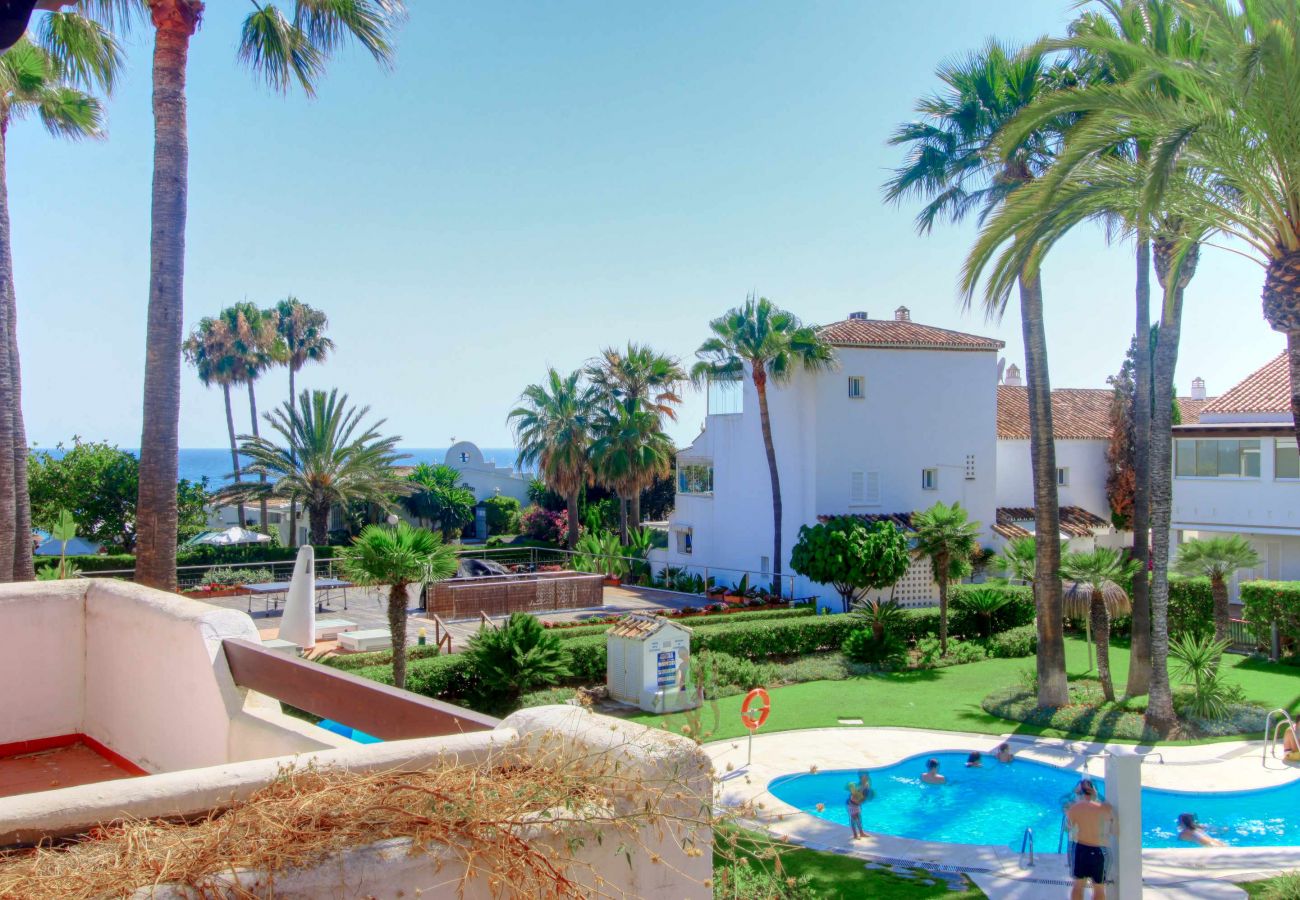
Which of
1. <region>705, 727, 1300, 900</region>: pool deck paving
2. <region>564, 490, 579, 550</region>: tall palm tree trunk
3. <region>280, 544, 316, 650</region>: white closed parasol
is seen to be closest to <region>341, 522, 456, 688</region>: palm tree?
→ <region>280, 544, 316, 650</region>: white closed parasol

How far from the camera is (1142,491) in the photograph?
19.1 m

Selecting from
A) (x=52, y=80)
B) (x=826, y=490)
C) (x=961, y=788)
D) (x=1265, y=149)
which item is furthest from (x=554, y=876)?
(x=826, y=490)

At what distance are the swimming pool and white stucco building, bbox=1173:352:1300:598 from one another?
594 inches

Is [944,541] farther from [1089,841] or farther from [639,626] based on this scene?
[1089,841]

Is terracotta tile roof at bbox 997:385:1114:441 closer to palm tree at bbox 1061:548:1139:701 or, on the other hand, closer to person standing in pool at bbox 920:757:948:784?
palm tree at bbox 1061:548:1139:701

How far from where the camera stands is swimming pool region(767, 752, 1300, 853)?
546 inches

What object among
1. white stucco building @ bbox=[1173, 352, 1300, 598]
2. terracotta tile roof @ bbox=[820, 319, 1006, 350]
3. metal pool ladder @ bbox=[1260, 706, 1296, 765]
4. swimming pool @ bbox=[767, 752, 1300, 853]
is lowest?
swimming pool @ bbox=[767, 752, 1300, 853]

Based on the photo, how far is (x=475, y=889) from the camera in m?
3.12

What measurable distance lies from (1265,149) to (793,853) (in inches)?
387

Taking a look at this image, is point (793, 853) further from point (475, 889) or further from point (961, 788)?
point (475, 889)

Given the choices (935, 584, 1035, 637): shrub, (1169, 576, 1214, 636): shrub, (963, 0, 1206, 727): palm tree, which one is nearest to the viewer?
(963, 0, 1206, 727): palm tree

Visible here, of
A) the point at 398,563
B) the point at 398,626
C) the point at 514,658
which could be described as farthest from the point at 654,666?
the point at 398,563

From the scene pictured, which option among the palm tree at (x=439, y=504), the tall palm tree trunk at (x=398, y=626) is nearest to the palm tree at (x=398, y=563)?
the tall palm tree trunk at (x=398, y=626)

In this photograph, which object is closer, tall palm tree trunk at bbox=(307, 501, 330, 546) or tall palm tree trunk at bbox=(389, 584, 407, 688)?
tall palm tree trunk at bbox=(389, 584, 407, 688)
